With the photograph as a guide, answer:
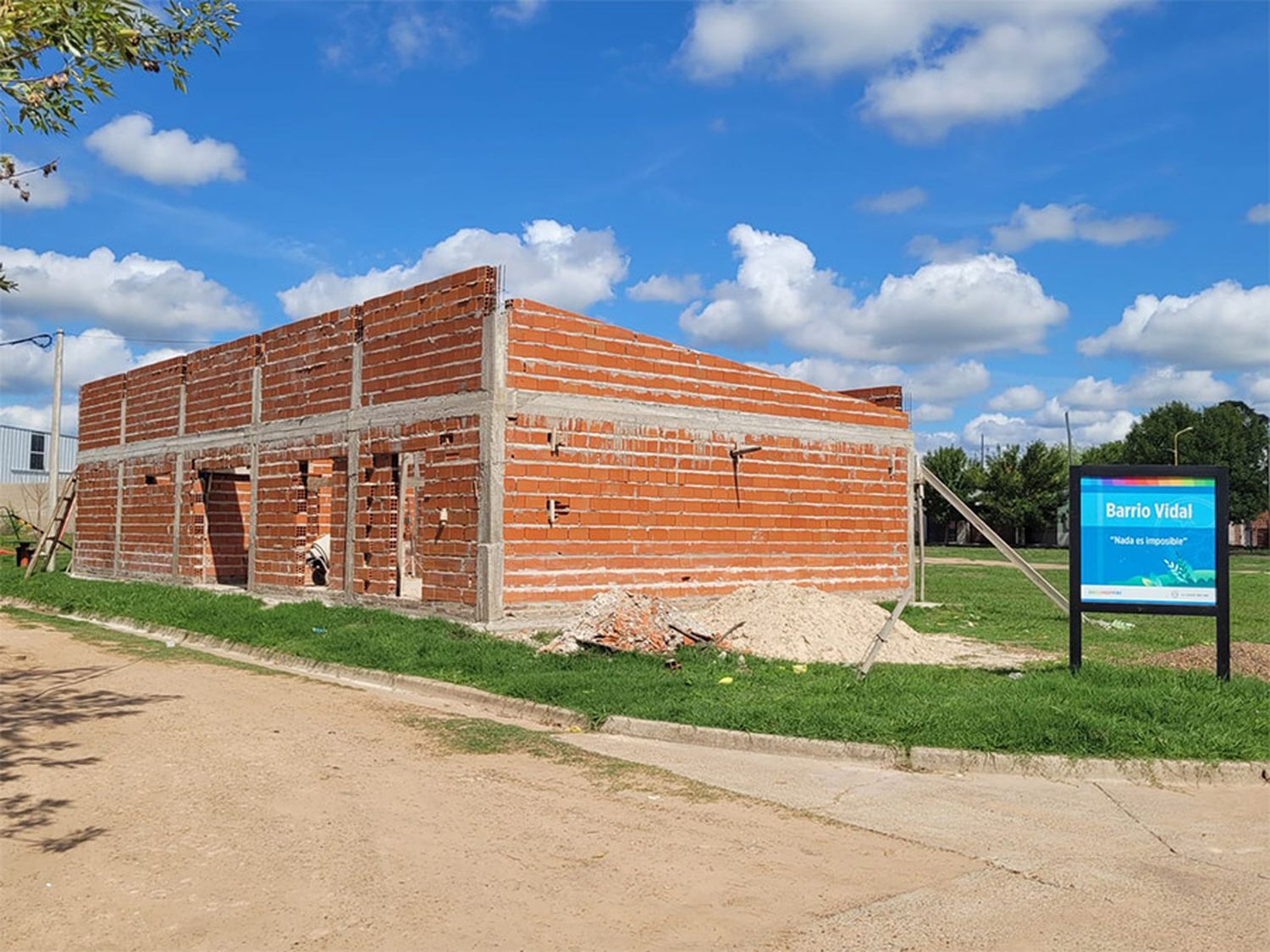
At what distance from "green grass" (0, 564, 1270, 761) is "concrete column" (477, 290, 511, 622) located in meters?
0.62

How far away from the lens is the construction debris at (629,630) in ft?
41.5

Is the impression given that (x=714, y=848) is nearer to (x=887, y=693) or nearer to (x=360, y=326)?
(x=887, y=693)

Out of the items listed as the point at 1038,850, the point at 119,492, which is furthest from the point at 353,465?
the point at 1038,850

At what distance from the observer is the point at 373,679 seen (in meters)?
12.8

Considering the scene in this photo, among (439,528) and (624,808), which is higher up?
(439,528)

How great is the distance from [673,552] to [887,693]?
7548 mm

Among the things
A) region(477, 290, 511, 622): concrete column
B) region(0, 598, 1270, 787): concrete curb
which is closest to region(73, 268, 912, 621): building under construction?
region(477, 290, 511, 622): concrete column

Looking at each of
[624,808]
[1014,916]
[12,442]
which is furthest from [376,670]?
[12,442]

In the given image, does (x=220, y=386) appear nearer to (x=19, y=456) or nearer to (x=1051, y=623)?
(x=1051, y=623)

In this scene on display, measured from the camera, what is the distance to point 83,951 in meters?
4.46

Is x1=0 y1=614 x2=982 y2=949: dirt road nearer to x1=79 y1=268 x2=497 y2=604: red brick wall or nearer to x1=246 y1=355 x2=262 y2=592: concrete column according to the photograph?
x1=79 y1=268 x2=497 y2=604: red brick wall

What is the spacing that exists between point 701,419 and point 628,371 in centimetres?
177

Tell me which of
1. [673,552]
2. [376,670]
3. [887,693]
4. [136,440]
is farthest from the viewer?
[136,440]

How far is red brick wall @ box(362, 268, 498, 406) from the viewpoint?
50.9 ft
